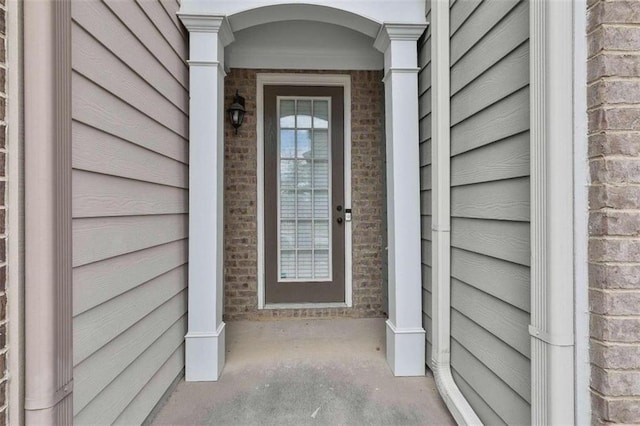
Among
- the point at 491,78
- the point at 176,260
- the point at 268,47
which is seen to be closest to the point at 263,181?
the point at 268,47

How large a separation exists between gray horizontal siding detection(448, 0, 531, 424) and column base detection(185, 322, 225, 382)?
1394 millimetres

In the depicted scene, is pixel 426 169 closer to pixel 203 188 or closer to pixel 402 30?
pixel 402 30

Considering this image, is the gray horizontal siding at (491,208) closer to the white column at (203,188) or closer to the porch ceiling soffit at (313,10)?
the porch ceiling soffit at (313,10)

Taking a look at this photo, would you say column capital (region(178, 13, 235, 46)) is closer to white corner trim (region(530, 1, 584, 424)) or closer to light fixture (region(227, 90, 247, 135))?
light fixture (region(227, 90, 247, 135))

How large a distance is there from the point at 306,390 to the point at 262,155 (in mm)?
2049

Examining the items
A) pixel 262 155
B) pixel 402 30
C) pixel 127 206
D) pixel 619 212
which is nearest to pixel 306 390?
pixel 127 206

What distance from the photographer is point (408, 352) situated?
221 centimetres

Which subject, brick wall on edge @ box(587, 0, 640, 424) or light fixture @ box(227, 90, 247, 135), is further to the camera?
light fixture @ box(227, 90, 247, 135)

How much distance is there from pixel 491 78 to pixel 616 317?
1.04 metres

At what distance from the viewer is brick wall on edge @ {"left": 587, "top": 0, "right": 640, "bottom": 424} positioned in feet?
3.43

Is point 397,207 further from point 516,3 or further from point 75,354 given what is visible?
point 75,354

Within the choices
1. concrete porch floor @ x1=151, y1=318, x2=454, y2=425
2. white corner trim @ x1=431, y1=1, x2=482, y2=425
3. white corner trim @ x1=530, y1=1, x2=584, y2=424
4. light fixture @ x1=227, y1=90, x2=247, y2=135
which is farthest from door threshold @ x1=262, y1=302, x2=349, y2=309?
white corner trim @ x1=530, y1=1, x2=584, y2=424

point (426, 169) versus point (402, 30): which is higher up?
point (402, 30)

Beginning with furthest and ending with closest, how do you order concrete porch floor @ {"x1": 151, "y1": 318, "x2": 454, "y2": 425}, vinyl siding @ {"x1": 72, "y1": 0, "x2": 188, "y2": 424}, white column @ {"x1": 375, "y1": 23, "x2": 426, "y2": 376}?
white column @ {"x1": 375, "y1": 23, "x2": 426, "y2": 376}, concrete porch floor @ {"x1": 151, "y1": 318, "x2": 454, "y2": 425}, vinyl siding @ {"x1": 72, "y1": 0, "x2": 188, "y2": 424}
